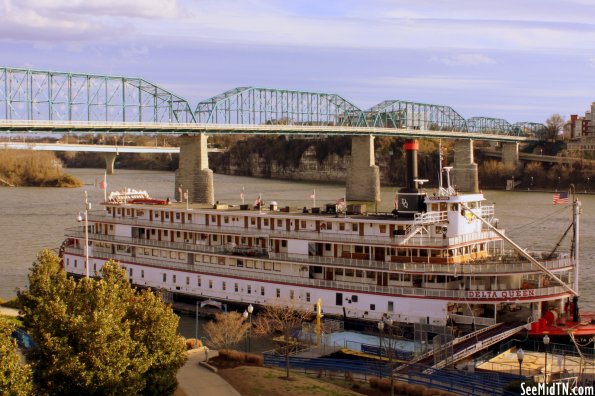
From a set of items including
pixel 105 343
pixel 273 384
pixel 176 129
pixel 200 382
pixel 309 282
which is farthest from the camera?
pixel 176 129

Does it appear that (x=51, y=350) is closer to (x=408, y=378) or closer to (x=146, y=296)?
(x=146, y=296)

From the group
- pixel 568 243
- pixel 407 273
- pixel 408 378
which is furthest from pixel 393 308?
pixel 568 243

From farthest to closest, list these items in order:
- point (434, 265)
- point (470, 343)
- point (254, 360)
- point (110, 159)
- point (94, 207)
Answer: point (110, 159) → point (94, 207) → point (434, 265) → point (470, 343) → point (254, 360)

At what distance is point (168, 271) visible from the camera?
3884 centimetres

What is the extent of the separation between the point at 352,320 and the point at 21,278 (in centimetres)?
2087

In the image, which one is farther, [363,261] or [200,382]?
[363,261]

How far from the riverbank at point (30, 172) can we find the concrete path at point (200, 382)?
101980mm

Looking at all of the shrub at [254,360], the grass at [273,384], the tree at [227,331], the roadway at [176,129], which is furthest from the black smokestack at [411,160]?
the roadway at [176,129]

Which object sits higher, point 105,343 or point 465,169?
point 465,169

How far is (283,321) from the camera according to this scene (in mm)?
31031

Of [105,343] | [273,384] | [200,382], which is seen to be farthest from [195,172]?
[105,343]

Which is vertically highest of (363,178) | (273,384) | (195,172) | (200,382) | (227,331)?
(195,172)

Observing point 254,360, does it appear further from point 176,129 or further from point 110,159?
point 110,159

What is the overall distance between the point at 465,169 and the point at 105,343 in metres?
113
